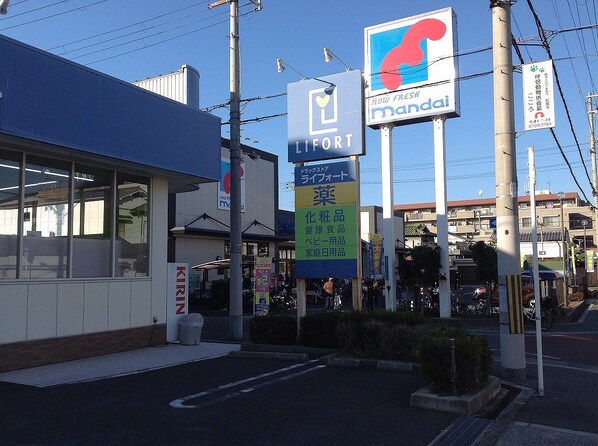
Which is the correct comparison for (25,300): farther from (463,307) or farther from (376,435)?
(463,307)

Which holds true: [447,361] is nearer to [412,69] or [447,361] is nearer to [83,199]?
[83,199]

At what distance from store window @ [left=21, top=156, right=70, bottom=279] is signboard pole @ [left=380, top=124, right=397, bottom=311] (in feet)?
36.1

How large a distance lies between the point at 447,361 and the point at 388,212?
13345 millimetres

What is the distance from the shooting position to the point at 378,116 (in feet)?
69.8

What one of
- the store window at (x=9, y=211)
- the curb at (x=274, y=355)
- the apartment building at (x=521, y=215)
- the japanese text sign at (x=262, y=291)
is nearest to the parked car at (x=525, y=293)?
the japanese text sign at (x=262, y=291)

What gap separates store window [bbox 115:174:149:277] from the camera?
42.4ft

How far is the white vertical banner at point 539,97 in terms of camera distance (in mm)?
9500

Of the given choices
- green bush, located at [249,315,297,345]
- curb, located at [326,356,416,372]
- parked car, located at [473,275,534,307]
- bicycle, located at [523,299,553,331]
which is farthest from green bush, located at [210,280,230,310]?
curb, located at [326,356,416,372]

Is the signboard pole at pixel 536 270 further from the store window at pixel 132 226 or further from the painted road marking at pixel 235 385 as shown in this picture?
the store window at pixel 132 226

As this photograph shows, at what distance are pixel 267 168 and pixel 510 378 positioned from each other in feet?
87.3

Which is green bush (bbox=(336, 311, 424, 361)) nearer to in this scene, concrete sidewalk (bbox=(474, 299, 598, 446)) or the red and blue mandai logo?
concrete sidewalk (bbox=(474, 299, 598, 446))

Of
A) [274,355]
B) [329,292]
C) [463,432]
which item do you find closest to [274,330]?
[274,355]

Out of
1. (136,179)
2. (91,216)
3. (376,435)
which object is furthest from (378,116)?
(376,435)

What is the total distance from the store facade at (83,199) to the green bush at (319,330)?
3.98m
